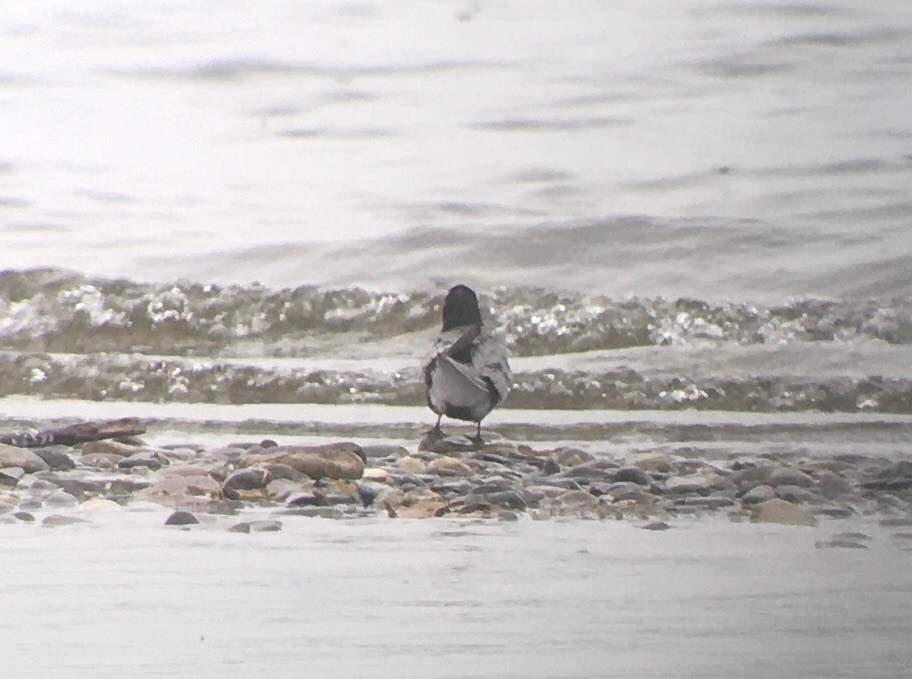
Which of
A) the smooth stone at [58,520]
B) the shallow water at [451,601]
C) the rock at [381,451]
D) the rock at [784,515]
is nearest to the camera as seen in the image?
the shallow water at [451,601]

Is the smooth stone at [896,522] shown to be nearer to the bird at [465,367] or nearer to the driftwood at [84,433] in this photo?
the bird at [465,367]

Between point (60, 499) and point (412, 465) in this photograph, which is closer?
point (60, 499)

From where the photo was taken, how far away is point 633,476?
2.36 meters

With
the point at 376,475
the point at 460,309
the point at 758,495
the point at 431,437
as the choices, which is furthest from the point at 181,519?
the point at 758,495

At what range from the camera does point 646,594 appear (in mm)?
2107

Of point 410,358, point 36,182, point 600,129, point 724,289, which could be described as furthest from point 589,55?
point 36,182

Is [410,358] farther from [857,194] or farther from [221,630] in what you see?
[857,194]

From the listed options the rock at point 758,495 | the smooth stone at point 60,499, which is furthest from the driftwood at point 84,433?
the rock at point 758,495

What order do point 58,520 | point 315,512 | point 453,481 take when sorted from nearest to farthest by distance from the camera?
point 58,520 < point 315,512 < point 453,481

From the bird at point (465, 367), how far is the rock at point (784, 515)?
52cm

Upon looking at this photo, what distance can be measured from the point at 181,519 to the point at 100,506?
0.16m

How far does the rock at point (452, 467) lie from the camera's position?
237 centimetres

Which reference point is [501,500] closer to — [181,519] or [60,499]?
[181,519]

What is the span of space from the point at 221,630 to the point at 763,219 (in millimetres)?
1272
